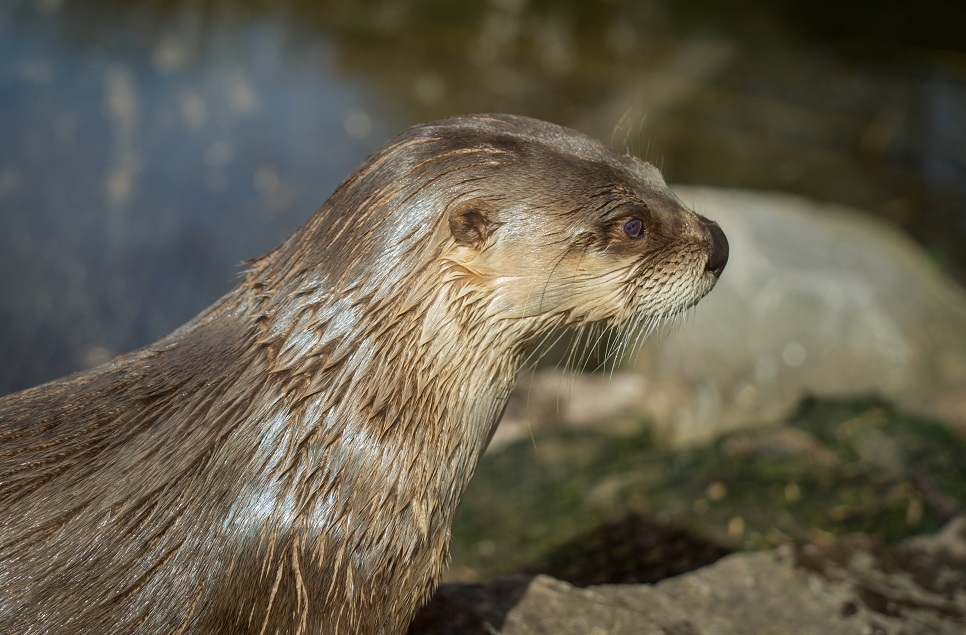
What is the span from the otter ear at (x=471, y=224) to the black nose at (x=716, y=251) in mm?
708

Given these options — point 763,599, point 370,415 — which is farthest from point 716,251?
point 763,599

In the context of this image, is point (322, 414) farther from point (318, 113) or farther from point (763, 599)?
point (318, 113)

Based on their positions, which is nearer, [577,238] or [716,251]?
[577,238]

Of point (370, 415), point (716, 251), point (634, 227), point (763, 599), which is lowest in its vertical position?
point (763, 599)

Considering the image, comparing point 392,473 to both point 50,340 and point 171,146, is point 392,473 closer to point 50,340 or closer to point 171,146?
point 50,340

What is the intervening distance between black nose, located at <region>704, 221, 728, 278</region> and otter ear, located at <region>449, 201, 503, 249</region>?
0.71 metres

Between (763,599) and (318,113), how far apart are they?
19.7 feet

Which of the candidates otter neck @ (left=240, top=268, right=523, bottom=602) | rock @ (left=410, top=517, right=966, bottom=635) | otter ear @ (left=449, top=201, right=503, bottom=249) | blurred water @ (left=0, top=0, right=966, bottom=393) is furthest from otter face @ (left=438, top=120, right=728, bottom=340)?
blurred water @ (left=0, top=0, right=966, bottom=393)

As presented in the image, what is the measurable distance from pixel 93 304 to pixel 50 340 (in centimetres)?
41

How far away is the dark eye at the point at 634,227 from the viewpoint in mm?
2494

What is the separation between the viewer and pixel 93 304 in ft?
18.2

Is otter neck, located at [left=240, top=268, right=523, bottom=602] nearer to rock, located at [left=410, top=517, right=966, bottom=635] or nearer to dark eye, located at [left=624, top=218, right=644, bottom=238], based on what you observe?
dark eye, located at [left=624, top=218, right=644, bottom=238]

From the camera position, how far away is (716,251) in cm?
267

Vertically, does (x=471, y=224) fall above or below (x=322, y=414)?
above
